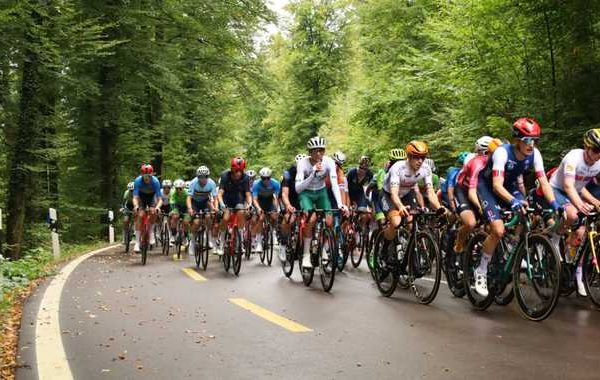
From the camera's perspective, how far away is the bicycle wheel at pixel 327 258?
Result: 30.1 feet

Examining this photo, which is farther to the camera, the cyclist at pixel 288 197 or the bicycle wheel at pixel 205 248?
the bicycle wheel at pixel 205 248

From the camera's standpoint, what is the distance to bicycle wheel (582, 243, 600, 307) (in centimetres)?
720

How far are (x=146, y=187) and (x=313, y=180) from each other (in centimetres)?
694

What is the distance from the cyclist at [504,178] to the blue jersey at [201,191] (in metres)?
8.20

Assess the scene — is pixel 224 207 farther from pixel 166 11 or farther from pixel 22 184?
pixel 166 11

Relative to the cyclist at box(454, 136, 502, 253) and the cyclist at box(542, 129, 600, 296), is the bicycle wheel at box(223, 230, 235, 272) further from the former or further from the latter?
the cyclist at box(542, 129, 600, 296)

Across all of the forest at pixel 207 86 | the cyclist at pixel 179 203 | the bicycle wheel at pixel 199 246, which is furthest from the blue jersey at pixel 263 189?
the forest at pixel 207 86

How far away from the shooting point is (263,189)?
1448 centimetres

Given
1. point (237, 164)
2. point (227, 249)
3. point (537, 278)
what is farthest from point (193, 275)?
point (537, 278)

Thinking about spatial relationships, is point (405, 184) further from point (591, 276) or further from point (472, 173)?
point (591, 276)

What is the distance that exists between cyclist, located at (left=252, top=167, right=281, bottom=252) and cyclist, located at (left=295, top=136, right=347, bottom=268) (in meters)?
3.63

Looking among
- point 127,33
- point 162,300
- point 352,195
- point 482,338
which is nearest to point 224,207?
point 352,195

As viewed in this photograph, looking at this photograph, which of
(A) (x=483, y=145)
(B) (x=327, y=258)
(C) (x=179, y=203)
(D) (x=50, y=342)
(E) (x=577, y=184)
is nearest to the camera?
(D) (x=50, y=342)

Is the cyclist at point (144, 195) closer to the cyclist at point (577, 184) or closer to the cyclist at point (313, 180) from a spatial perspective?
the cyclist at point (313, 180)
